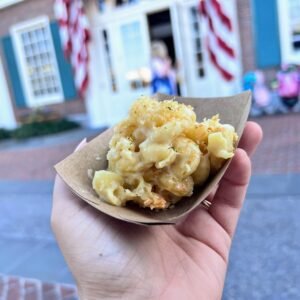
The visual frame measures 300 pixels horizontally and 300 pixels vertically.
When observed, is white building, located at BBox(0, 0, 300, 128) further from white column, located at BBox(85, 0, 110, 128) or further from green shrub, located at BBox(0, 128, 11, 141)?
green shrub, located at BBox(0, 128, 11, 141)

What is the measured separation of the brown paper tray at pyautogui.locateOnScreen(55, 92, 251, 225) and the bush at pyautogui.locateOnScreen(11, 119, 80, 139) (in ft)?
32.5

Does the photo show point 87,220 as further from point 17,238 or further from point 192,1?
point 192,1

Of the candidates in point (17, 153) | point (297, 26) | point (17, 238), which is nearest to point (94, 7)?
point (17, 153)

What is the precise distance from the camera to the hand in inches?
57.6

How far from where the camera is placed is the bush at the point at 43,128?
11500mm

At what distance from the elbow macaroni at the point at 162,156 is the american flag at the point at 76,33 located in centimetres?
899

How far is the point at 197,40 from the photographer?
9508 mm

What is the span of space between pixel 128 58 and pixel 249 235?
753 cm

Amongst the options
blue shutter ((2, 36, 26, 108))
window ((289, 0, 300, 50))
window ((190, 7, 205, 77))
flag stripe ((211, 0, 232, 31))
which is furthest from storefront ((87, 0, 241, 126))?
blue shutter ((2, 36, 26, 108))

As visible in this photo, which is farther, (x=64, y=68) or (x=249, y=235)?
(x=64, y=68)

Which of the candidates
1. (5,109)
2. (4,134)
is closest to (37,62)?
(5,109)

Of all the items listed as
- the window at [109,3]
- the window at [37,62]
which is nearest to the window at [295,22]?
the window at [109,3]

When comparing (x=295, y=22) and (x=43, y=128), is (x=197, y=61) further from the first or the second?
(x=43, y=128)

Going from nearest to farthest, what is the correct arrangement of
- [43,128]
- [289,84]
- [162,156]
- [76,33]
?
[162,156] < [289,84] < [76,33] < [43,128]
